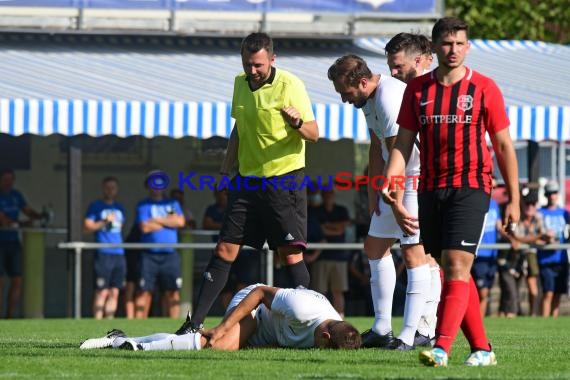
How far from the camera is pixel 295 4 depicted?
62.1 feet

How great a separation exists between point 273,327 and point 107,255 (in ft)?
28.0

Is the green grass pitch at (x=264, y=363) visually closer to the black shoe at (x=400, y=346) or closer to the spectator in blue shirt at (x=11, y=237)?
the black shoe at (x=400, y=346)

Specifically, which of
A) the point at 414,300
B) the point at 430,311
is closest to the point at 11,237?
the point at 430,311

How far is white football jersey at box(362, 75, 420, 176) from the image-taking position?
8.71 meters

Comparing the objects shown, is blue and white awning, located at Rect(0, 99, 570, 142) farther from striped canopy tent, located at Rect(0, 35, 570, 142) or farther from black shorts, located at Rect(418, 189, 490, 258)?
black shorts, located at Rect(418, 189, 490, 258)

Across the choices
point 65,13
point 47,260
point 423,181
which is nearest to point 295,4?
point 65,13

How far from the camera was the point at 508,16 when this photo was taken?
30.0 meters

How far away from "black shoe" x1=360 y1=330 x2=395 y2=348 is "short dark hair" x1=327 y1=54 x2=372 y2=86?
1.63 metres

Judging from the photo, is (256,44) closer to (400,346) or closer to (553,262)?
(400,346)

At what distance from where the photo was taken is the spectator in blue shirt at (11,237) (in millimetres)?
17484

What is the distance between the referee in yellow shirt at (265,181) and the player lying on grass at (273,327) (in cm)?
40

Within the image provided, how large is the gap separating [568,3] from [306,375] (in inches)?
981

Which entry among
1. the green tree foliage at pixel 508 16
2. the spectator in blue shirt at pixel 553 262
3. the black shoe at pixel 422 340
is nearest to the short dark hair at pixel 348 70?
the black shoe at pixel 422 340

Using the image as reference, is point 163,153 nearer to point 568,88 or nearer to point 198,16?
point 198,16
